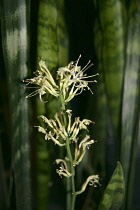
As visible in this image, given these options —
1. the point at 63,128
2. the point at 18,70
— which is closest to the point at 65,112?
the point at 63,128

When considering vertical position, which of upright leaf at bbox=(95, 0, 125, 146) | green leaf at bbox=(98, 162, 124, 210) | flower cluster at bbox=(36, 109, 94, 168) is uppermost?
upright leaf at bbox=(95, 0, 125, 146)

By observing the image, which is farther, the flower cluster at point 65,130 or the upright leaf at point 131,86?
the upright leaf at point 131,86

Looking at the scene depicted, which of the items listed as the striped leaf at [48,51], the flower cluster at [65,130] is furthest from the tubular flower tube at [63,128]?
the striped leaf at [48,51]

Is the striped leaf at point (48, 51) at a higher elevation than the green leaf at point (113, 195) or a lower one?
higher

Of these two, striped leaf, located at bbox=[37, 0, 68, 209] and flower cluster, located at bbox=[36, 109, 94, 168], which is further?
striped leaf, located at bbox=[37, 0, 68, 209]

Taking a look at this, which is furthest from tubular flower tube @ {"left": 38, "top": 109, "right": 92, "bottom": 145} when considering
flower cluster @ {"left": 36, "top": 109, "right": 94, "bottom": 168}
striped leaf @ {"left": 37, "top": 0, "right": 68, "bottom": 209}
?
striped leaf @ {"left": 37, "top": 0, "right": 68, "bottom": 209}

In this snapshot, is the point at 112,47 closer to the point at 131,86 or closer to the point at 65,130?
the point at 131,86

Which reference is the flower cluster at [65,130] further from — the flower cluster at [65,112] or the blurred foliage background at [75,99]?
the blurred foliage background at [75,99]

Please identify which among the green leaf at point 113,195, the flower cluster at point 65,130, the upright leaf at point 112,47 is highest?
the upright leaf at point 112,47

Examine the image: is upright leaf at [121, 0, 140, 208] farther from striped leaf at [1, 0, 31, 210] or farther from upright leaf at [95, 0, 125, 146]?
striped leaf at [1, 0, 31, 210]

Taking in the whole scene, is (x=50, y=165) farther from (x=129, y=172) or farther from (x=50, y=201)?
(x=129, y=172)
